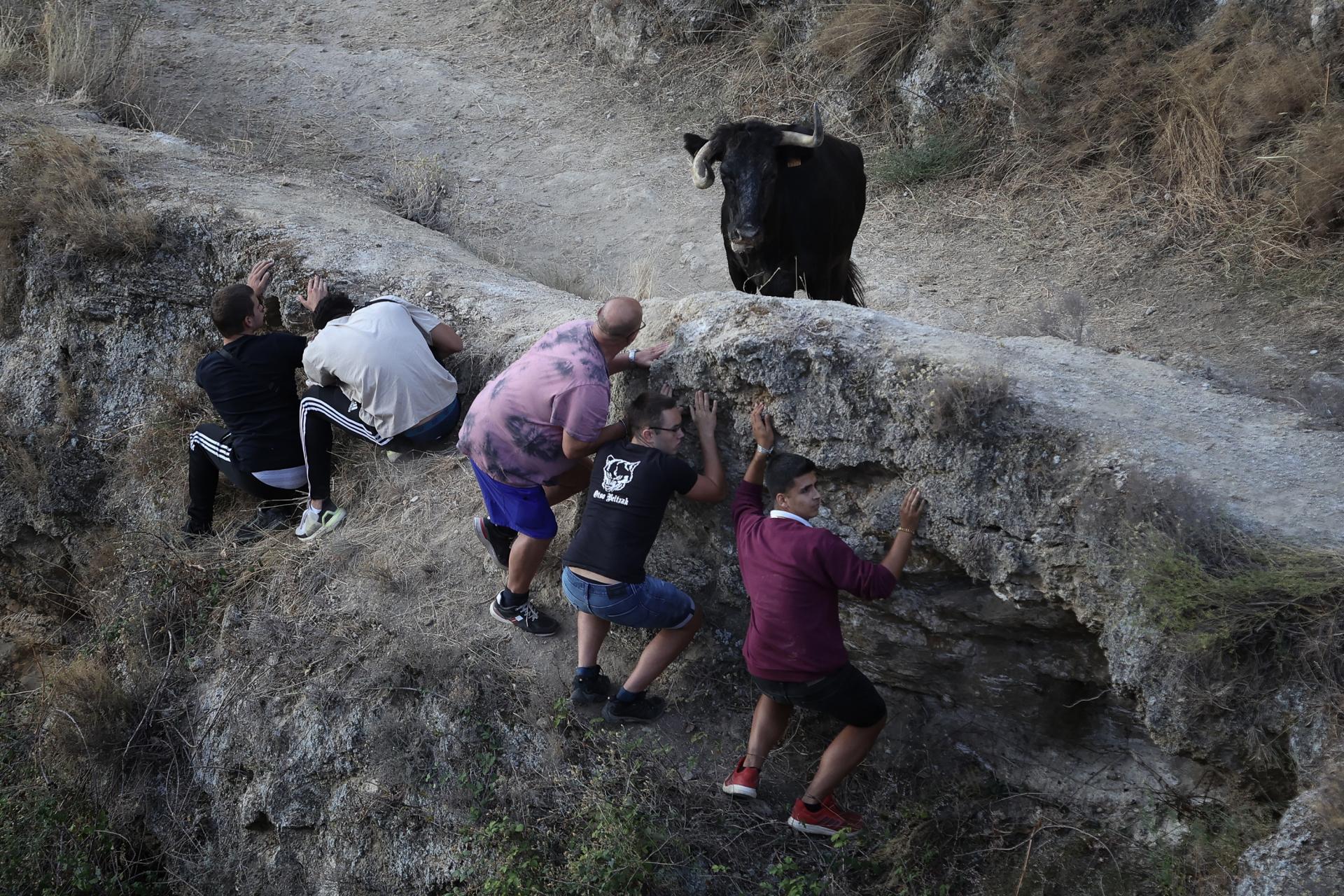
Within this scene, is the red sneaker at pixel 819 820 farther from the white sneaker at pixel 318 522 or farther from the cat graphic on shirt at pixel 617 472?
the white sneaker at pixel 318 522

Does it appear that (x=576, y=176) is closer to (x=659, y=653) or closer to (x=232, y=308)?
(x=232, y=308)

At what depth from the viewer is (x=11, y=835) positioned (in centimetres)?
603

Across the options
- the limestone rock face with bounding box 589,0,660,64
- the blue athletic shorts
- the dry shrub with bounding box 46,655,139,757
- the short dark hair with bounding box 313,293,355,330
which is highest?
the limestone rock face with bounding box 589,0,660,64

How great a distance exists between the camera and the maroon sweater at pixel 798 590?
4254 mm

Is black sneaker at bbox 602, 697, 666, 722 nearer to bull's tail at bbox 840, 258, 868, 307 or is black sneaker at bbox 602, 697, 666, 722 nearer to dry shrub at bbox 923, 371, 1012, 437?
dry shrub at bbox 923, 371, 1012, 437

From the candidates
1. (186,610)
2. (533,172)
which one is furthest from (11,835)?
(533,172)

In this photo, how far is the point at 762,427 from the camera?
15.6 feet

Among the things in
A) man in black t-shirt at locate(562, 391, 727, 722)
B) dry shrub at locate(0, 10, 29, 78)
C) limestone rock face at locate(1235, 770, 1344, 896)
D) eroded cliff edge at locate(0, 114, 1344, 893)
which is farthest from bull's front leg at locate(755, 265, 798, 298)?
dry shrub at locate(0, 10, 29, 78)

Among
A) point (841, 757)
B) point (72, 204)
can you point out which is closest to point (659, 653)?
point (841, 757)

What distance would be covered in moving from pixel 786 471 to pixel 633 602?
1029 mm

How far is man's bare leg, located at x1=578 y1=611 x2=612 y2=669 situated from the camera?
5.11m

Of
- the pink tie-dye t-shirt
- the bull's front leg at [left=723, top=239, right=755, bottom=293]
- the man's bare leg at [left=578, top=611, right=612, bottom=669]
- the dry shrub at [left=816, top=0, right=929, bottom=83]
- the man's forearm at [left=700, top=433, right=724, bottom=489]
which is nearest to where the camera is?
the man's forearm at [left=700, top=433, right=724, bottom=489]

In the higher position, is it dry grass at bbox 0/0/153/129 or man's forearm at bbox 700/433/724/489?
dry grass at bbox 0/0/153/129

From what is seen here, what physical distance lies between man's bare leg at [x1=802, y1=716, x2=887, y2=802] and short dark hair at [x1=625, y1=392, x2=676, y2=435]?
1631 mm
